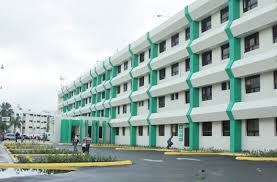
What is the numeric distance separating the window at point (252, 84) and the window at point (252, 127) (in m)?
2.41

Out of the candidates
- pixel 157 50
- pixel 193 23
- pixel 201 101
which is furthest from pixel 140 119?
pixel 193 23

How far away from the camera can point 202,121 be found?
34781mm

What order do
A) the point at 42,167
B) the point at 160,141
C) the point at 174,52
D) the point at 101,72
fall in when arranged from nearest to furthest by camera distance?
the point at 42,167, the point at 174,52, the point at 160,141, the point at 101,72

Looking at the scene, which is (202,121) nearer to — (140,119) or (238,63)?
(238,63)

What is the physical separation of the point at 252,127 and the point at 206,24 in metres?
12.0

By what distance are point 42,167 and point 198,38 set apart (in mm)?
23206

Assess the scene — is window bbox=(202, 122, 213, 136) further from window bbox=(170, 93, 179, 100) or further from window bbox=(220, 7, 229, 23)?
window bbox=(220, 7, 229, 23)

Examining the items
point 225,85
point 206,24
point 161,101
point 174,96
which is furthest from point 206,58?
point 161,101

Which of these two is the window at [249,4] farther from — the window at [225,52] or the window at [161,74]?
the window at [161,74]

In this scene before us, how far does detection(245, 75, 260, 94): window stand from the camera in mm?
29580

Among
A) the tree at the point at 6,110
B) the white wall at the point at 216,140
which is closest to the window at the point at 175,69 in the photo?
the white wall at the point at 216,140

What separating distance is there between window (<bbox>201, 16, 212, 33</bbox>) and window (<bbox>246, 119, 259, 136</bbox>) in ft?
35.4

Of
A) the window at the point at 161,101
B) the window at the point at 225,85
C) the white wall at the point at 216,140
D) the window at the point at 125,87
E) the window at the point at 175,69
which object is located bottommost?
the white wall at the point at 216,140

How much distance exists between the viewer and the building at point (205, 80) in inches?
1123
